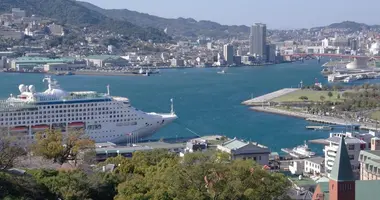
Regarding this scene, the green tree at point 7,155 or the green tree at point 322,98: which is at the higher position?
the green tree at point 7,155

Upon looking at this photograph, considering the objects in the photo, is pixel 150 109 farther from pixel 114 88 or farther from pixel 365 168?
pixel 365 168

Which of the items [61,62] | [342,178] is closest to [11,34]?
[61,62]

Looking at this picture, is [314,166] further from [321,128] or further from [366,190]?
[321,128]

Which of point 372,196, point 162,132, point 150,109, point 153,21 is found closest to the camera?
point 372,196

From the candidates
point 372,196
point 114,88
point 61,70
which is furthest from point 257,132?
point 61,70

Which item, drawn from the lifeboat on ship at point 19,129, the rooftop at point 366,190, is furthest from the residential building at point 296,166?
the lifeboat on ship at point 19,129

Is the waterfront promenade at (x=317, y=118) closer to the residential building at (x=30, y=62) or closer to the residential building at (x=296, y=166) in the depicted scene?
the residential building at (x=296, y=166)

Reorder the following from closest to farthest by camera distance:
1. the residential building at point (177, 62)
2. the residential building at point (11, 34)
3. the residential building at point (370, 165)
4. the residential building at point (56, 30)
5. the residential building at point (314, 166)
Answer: the residential building at point (370, 165)
the residential building at point (314, 166)
the residential building at point (177, 62)
the residential building at point (11, 34)
the residential building at point (56, 30)

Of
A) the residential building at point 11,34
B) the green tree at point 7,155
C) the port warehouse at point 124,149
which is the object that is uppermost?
the residential building at point 11,34
